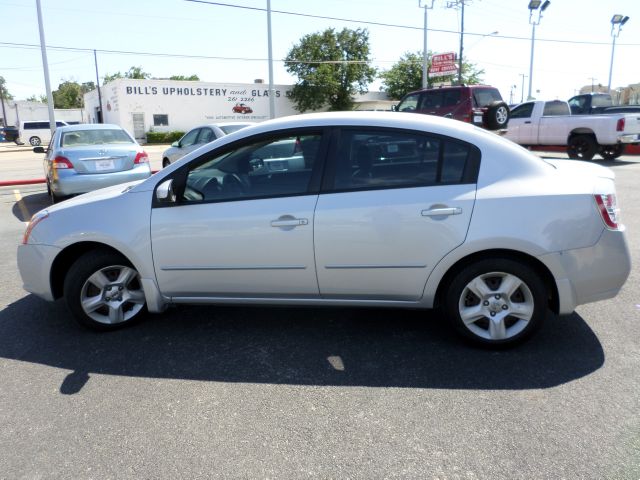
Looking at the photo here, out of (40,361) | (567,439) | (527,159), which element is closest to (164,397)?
(40,361)

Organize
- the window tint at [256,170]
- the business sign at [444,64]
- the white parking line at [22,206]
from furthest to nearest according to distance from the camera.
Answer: the business sign at [444,64] → the white parking line at [22,206] → the window tint at [256,170]

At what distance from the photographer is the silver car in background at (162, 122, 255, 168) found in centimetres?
1183

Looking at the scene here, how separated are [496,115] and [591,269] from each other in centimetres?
1300

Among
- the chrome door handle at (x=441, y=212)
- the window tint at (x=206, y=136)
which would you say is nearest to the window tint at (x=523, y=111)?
the window tint at (x=206, y=136)

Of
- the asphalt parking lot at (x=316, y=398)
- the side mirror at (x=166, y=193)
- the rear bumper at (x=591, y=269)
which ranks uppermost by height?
the side mirror at (x=166, y=193)

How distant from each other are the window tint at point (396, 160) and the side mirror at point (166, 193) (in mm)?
1198

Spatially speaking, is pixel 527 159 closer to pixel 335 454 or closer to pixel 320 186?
pixel 320 186

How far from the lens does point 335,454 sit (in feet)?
8.53

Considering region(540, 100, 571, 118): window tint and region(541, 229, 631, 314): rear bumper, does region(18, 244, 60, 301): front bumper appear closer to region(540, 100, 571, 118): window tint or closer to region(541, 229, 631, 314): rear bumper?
region(541, 229, 631, 314): rear bumper

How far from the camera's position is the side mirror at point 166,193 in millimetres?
3762

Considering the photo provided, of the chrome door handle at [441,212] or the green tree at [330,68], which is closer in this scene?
the chrome door handle at [441,212]

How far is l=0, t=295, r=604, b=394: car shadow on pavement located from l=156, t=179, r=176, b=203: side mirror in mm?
1064

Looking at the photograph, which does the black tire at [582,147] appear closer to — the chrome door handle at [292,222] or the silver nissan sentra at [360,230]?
the silver nissan sentra at [360,230]

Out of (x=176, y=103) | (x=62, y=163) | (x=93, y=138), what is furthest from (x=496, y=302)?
(x=176, y=103)
